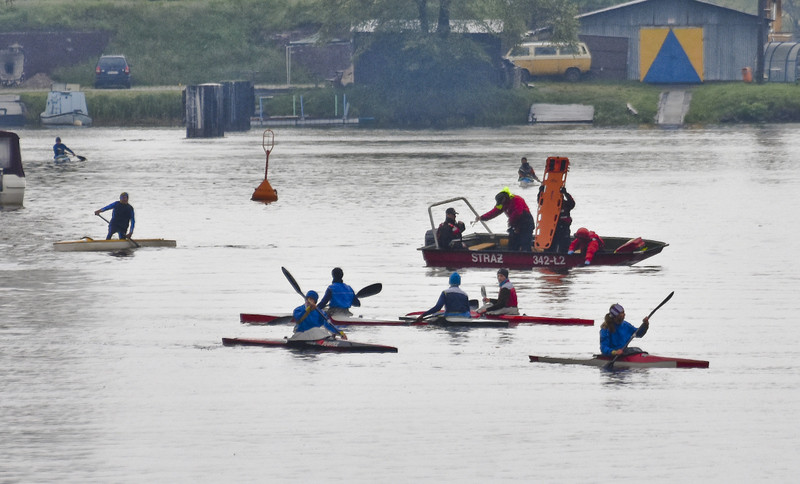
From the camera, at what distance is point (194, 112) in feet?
301

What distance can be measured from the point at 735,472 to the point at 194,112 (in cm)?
7531

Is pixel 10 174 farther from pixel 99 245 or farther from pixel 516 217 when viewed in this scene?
pixel 516 217

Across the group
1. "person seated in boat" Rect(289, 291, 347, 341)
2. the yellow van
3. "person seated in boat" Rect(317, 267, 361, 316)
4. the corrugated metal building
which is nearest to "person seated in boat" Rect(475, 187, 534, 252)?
"person seated in boat" Rect(317, 267, 361, 316)

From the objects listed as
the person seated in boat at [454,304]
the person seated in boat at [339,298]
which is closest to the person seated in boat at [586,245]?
the person seated in boat at [454,304]

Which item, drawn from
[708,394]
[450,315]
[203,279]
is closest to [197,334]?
[450,315]

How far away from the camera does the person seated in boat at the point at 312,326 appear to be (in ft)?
88.0

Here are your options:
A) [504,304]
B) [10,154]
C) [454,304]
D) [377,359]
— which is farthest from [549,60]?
[377,359]

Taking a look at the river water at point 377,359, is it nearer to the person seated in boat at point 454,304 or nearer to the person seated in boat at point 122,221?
the person seated in boat at point 454,304

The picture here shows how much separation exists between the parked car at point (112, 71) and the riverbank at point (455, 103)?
0.94 meters

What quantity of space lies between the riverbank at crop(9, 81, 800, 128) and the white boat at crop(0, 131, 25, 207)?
149 ft

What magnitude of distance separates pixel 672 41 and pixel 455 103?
52.5ft

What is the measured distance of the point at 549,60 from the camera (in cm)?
10156

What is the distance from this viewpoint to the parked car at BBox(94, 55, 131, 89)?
330 feet

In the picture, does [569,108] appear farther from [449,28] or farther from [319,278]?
[319,278]
